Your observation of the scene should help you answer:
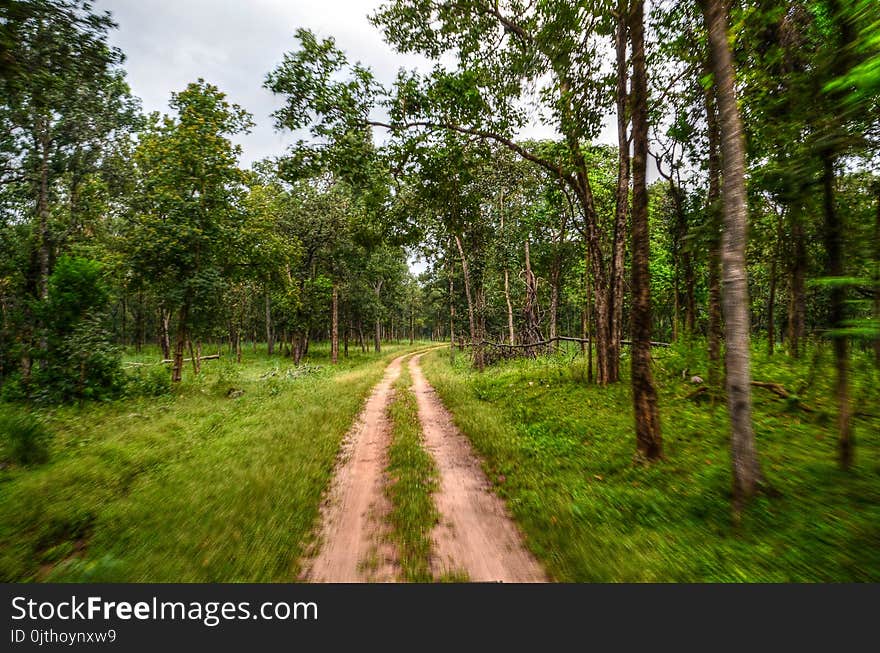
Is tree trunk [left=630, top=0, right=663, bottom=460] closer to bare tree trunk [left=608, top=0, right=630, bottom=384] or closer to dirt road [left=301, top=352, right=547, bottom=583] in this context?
bare tree trunk [left=608, top=0, right=630, bottom=384]

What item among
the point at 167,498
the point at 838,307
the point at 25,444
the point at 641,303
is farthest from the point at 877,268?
the point at 25,444

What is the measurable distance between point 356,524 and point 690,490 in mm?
5294

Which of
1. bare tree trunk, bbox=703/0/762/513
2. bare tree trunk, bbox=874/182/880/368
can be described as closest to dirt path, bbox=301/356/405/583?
bare tree trunk, bbox=703/0/762/513

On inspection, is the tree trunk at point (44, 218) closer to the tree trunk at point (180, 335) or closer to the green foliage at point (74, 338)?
the green foliage at point (74, 338)

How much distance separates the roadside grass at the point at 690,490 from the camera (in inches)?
135

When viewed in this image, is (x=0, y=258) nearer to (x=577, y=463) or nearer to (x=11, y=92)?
(x=11, y=92)

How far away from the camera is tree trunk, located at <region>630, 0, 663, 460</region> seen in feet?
20.1

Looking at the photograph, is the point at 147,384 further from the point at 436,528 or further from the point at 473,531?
the point at 473,531

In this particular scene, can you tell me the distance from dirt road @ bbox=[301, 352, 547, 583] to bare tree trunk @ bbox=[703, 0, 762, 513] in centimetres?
325

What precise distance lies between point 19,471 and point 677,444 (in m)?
13.3

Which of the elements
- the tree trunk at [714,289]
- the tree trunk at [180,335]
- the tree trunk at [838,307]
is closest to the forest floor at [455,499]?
the tree trunk at [838,307]

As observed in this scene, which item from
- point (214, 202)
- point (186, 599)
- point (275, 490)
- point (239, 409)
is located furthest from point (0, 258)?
point (186, 599)

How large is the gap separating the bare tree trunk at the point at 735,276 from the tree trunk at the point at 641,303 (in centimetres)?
178

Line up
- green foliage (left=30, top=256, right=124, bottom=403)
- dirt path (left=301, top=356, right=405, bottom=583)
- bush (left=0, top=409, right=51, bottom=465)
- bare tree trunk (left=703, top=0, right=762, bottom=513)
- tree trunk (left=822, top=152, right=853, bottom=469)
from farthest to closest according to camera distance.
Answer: green foliage (left=30, top=256, right=124, bottom=403) < bush (left=0, top=409, right=51, bottom=465) < tree trunk (left=822, top=152, right=853, bottom=469) < bare tree trunk (left=703, top=0, right=762, bottom=513) < dirt path (left=301, top=356, right=405, bottom=583)
